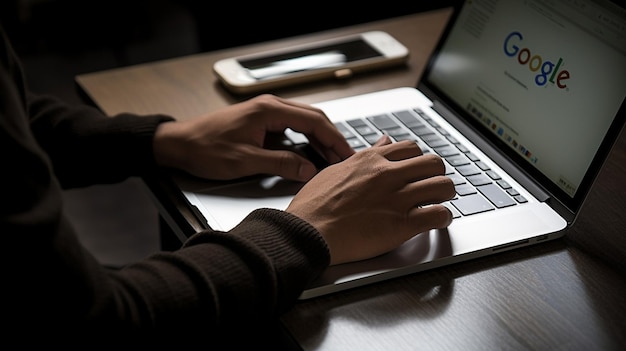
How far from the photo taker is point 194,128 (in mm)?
1073

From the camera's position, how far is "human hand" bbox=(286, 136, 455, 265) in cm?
88

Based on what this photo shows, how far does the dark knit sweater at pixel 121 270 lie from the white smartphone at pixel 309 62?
0.41 meters

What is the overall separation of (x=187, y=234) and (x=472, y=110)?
1.41 feet

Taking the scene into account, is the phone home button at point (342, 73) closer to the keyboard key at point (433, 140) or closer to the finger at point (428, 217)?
the keyboard key at point (433, 140)

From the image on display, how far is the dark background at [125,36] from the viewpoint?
2.13 metres

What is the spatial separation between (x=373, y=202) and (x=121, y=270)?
272 mm

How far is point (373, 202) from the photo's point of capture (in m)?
0.90

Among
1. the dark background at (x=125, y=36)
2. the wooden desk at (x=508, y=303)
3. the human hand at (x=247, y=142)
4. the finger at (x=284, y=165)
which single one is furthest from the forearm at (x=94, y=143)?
the dark background at (x=125, y=36)

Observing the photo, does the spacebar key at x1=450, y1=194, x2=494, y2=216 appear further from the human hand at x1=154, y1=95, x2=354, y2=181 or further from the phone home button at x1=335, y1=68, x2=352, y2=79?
the phone home button at x1=335, y1=68, x2=352, y2=79

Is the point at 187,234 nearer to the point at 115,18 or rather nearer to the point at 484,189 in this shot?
the point at 484,189

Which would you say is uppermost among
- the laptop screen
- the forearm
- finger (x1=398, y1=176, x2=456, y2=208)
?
the laptop screen

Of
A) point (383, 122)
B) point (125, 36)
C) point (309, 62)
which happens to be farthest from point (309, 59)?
point (125, 36)

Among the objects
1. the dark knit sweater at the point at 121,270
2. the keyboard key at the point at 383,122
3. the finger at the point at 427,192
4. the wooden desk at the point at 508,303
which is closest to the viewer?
the dark knit sweater at the point at 121,270

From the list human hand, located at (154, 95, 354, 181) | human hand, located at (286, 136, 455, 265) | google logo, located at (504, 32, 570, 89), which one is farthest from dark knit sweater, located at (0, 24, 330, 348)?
google logo, located at (504, 32, 570, 89)
